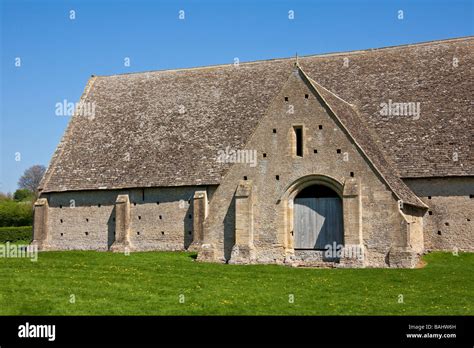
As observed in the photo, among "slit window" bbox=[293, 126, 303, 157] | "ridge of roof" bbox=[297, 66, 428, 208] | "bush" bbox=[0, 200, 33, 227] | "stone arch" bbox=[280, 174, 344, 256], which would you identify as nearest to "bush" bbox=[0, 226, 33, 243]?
"bush" bbox=[0, 200, 33, 227]

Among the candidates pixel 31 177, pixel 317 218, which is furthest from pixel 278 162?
pixel 31 177

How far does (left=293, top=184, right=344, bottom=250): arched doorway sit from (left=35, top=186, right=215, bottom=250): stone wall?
7.19 metres

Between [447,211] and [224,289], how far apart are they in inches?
614

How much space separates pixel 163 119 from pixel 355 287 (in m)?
22.1

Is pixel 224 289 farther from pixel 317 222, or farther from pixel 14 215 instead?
pixel 14 215

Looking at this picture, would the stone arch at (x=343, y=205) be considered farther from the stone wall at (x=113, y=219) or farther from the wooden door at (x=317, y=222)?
the stone wall at (x=113, y=219)

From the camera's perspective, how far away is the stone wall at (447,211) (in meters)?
31.3

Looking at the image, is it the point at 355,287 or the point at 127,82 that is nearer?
the point at 355,287

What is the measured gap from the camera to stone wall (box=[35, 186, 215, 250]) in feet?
121

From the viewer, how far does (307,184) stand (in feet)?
99.0

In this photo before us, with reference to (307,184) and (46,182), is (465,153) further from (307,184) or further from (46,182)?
(46,182)

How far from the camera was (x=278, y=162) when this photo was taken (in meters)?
30.5

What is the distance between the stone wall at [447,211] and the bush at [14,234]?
3362cm
